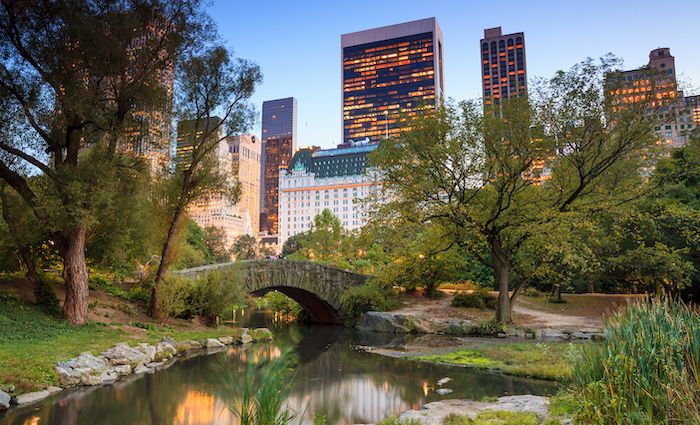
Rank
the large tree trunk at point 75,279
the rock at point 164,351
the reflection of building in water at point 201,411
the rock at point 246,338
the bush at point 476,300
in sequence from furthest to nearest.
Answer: the bush at point 476,300 → the rock at point 246,338 → the large tree trunk at point 75,279 → the rock at point 164,351 → the reflection of building in water at point 201,411

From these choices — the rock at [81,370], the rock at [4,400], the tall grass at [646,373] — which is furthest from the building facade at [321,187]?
the tall grass at [646,373]

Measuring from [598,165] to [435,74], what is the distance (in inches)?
7208

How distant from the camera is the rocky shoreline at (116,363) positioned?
9637 mm

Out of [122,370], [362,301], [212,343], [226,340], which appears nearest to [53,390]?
[122,370]

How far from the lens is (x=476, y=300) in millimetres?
27219

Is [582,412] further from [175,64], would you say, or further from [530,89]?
[175,64]

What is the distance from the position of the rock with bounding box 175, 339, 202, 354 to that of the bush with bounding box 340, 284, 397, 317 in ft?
35.1

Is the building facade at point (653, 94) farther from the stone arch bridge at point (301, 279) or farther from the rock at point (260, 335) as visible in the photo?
the rock at point (260, 335)

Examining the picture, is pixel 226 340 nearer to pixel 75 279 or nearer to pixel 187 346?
pixel 187 346

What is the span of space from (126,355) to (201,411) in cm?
510

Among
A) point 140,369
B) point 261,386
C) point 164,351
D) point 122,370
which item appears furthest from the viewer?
point 164,351

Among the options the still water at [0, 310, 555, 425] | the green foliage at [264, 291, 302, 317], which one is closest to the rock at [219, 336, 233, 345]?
the still water at [0, 310, 555, 425]

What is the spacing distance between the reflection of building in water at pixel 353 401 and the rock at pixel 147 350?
541 cm

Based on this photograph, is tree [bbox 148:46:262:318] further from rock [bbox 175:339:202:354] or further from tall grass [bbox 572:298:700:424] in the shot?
tall grass [bbox 572:298:700:424]
